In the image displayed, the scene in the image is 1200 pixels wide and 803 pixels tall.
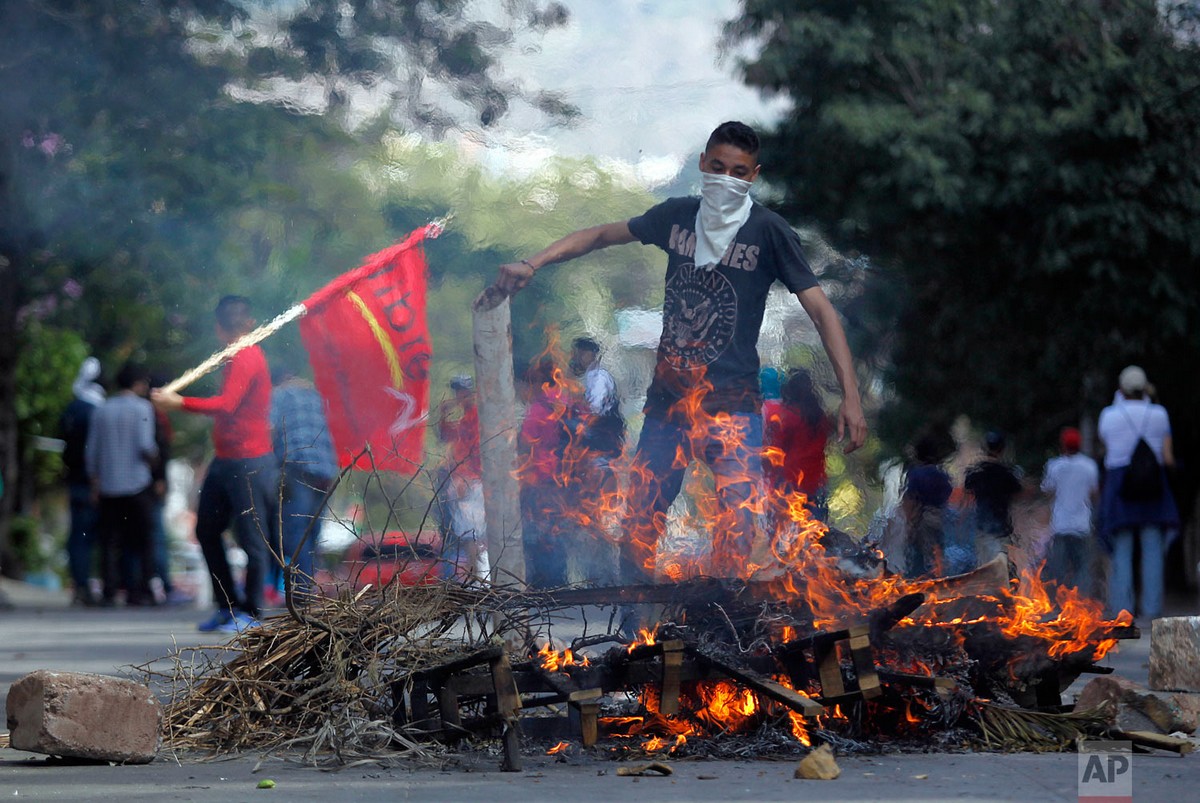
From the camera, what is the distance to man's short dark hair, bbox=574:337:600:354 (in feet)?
24.3

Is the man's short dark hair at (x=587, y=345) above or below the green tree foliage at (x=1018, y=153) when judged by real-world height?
below

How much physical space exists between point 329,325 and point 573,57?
193 cm

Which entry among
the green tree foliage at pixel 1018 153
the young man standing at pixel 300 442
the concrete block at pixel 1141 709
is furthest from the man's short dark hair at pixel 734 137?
the green tree foliage at pixel 1018 153

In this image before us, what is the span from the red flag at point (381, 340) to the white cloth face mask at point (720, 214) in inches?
79.1

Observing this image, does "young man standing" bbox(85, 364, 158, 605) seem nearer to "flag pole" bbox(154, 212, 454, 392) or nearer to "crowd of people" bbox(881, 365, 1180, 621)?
"flag pole" bbox(154, 212, 454, 392)

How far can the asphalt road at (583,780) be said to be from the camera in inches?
182

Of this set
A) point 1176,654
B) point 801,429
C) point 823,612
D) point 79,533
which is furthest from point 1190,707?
point 79,533

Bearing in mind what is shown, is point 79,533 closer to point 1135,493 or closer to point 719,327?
point 1135,493

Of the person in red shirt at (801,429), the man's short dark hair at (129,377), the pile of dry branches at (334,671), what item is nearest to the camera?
the pile of dry branches at (334,671)

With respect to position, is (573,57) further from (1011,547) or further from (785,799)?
(785,799)

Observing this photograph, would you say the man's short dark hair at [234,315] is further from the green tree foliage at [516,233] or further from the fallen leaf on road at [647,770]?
the fallen leaf on road at [647,770]

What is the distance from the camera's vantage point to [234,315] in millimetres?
9289

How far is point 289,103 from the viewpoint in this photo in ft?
31.7

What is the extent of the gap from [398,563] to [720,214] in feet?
6.27
